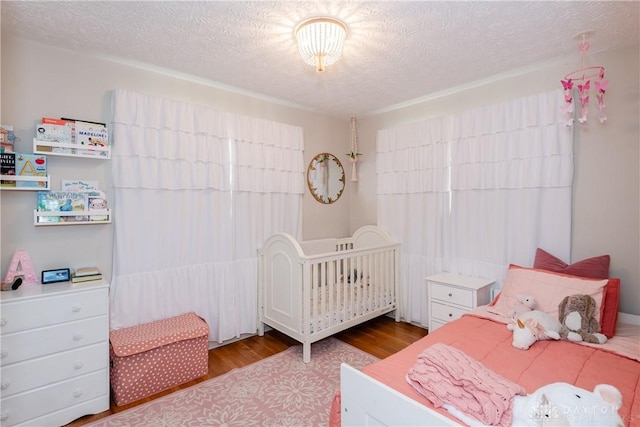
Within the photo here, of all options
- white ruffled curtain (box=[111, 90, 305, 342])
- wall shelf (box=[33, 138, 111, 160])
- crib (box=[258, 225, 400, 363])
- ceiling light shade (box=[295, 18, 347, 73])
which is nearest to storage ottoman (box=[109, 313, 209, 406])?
white ruffled curtain (box=[111, 90, 305, 342])

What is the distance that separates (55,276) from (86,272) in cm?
18

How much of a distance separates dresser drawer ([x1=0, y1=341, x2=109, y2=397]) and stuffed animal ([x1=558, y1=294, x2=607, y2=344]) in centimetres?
288

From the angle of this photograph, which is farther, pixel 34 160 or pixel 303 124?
pixel 303 124

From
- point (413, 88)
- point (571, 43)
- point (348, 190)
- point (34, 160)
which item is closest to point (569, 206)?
point (571, 43)

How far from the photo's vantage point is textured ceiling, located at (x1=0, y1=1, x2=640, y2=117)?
5.75 ft

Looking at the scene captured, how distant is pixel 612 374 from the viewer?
148 cm

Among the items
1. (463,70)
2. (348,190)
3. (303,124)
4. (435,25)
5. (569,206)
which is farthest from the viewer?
(348,190)

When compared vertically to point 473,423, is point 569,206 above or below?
above

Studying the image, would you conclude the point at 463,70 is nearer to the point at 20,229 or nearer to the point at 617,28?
the point at 617,28

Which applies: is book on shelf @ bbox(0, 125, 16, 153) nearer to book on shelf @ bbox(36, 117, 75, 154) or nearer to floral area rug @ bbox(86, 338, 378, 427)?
book on shelf @ bbox(36, 117, 75, 154)

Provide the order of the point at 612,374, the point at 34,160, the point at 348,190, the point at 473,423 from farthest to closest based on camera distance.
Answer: the point at 348,190 → the point at 34,160 → the point at 612,374 → the point at 473,423

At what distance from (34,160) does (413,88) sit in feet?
9.95

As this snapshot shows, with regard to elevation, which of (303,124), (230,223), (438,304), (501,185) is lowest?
(438,304)

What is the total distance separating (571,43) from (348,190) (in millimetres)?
2553
